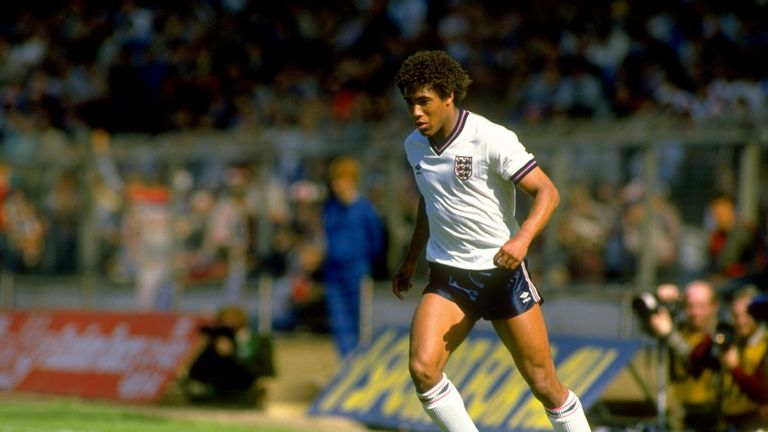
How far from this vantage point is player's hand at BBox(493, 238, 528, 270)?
21.9ft

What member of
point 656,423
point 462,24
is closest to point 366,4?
point 462,24

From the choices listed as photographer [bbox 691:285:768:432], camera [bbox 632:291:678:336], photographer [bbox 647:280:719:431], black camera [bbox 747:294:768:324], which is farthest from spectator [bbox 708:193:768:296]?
black camera [bbox 747:294:768:324]

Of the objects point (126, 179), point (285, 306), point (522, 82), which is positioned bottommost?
point (285, 306)

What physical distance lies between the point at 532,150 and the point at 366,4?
6.63 m

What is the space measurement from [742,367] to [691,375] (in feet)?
1.33

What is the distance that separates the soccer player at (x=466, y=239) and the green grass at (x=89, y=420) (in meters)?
3.57

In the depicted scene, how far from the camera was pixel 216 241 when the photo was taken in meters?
17.2

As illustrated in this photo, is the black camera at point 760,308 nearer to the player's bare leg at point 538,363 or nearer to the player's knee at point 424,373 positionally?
the player's bare leg at point 538,363

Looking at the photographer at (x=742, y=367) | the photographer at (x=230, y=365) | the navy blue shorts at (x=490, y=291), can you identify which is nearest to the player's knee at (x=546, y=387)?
the navy blue shorts at (x=490, y=291)

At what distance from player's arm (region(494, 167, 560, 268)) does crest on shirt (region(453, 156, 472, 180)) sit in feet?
0.81

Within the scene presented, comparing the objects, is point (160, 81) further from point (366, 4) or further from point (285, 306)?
point (285, 306)

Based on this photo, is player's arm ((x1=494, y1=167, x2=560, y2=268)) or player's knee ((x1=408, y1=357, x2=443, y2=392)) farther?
player's knee ((x1=408, y1=357, x2=443, y2=392))

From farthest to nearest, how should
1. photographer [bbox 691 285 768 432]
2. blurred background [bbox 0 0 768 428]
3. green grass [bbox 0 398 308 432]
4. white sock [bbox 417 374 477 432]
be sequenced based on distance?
1. blurred background [bbox 0 0 768 428]
2. green grass [bbox 0 398 308 432]
3. photographer [bbox 691 285 768 432]
4. white sock [bbox 417 374 477 432]

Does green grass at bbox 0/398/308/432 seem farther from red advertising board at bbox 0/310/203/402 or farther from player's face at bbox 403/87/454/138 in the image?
player's face at bbox 403/87/454/138
